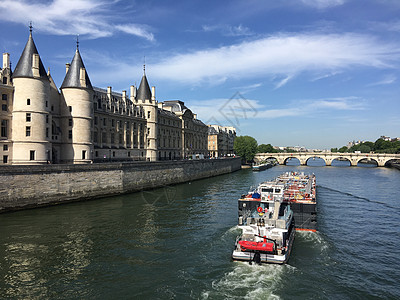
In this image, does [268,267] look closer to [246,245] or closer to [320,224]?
[246,245]

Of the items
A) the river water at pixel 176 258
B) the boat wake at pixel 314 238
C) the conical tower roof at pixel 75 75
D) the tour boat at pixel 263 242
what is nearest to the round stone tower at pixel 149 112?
the conical tower roof at pixel 75 75

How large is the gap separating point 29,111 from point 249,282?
3594cm

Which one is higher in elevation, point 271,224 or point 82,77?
point 82,77

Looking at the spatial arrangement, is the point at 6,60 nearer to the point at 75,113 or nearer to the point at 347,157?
the point at 75,113

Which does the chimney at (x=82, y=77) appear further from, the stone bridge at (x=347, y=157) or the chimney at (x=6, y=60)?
the stone bridge at (x=347, y=157)

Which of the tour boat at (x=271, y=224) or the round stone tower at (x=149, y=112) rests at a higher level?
the round stone tower at (x=149, y=112)

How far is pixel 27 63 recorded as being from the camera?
38.8 meters

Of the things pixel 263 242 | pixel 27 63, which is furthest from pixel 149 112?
pixel 263 242

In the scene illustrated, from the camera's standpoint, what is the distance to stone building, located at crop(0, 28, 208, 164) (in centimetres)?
3825

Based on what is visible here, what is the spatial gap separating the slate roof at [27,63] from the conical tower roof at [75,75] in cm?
577

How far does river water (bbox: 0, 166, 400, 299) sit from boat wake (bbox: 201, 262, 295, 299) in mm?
52

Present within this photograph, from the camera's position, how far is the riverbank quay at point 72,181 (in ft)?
106

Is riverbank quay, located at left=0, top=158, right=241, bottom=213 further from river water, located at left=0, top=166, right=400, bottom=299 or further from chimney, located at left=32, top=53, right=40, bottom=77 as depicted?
chimney, located at left=32, top=53, right=40, bottom=77

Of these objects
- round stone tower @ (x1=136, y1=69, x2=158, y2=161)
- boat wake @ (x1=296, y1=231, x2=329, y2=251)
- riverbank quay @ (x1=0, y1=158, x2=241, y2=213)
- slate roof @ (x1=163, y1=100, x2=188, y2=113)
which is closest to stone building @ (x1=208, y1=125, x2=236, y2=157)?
slate roof @ (x1=163, y1=100, x2=188, y2=113)
